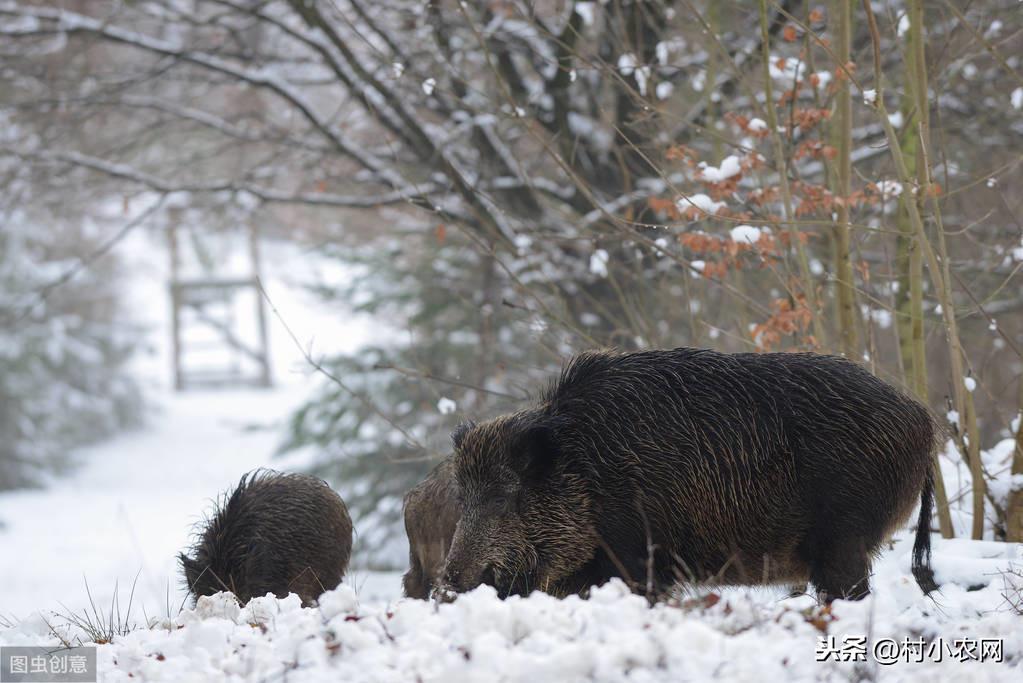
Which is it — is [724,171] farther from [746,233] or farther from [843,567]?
[843,567]

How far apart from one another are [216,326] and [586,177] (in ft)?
83.6

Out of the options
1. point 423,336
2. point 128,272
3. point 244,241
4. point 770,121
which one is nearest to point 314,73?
point 423,336

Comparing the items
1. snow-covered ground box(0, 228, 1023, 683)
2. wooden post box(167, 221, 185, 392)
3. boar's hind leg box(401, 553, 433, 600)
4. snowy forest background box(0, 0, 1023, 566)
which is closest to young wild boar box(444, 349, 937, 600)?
snow-covered ground box(0, 228, 1023, 683)

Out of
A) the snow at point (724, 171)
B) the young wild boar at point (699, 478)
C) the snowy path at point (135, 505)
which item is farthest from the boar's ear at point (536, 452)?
the snowy path at point (135, 505)

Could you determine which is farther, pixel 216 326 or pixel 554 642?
pixel 216 326

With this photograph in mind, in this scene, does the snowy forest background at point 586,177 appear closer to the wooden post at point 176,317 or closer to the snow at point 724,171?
the snow at point 724,171

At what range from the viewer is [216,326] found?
3419cm

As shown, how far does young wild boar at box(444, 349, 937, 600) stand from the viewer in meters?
4.39

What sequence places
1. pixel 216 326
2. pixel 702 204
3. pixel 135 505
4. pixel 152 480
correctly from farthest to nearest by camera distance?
pixel 216 326 → pixel 152 480 → pixel 135 505 → pixel 702 204

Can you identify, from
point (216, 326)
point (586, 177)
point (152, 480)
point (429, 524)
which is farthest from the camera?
point (216, 326)

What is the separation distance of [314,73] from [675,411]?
978 cm

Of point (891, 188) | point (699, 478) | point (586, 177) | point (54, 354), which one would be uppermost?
point (586, 177)

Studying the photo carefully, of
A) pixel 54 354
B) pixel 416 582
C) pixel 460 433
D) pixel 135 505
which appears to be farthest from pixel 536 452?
pixel 54 354

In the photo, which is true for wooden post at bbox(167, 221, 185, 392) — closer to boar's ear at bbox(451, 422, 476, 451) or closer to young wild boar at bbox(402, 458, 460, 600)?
young wild boar at bbox(402, 458, 460, 600)
